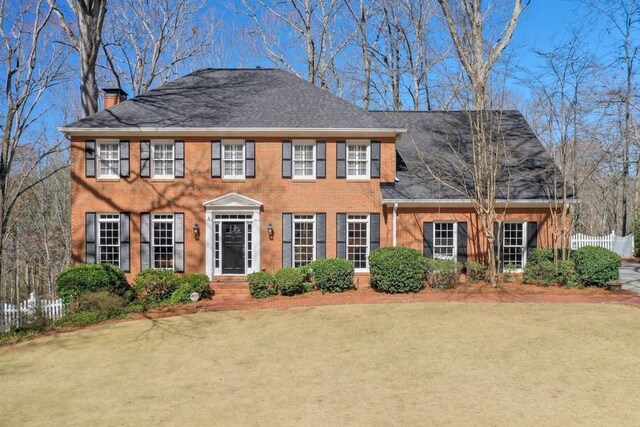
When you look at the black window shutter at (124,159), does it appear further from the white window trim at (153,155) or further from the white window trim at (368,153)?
the white window trim at (368,153)

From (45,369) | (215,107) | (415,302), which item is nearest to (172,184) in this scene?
(215,107)

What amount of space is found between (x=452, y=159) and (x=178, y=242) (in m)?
11.3

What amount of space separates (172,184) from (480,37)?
1275 cm

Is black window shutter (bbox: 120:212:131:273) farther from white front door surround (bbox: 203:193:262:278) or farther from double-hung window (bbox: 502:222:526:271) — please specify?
double-hung window (bbox: 502:222:526:271)

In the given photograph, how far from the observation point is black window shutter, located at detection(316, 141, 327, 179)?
50.6 feet

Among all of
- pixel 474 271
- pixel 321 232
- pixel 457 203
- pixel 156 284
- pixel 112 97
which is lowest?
pixel 156 284

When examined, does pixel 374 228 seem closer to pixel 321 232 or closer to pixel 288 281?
pixel 321 232

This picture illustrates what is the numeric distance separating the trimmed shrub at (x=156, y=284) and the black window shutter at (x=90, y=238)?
2.71 metres

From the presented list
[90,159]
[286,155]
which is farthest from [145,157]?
[286,155]

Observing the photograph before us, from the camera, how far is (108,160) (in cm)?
1525

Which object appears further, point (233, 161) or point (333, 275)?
point (233, 161)

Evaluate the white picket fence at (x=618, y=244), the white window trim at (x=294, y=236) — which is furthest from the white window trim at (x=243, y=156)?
the white picket fence at (x=618, y=244)

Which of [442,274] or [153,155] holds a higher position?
[153,155]

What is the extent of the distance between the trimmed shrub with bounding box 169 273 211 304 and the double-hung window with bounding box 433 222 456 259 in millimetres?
8293
